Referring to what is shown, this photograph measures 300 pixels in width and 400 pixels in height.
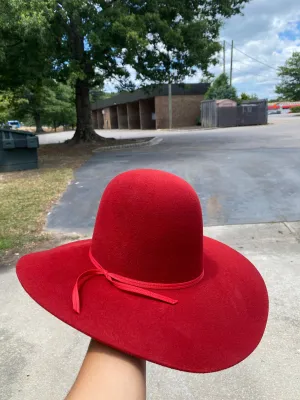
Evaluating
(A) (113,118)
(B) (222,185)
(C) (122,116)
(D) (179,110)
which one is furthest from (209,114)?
(B) (222,185)

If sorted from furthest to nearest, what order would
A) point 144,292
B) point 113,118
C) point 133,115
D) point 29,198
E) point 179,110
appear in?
point 113,118, point 133,115, point 179,110, point 29,198, point 144,292

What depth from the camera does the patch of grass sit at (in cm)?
481

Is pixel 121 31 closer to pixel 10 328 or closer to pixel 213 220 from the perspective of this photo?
pixel 213 220

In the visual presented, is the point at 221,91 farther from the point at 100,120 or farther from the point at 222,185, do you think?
the point at 222,185

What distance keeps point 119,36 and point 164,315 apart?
1222 cm

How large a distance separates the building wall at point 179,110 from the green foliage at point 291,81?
32.7 metres

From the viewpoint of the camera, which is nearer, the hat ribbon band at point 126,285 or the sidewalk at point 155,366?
the hat ribbon band at point 126,285

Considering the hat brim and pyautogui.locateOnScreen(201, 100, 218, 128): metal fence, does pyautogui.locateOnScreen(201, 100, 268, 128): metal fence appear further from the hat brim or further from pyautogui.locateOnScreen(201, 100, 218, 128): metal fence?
the hat brim

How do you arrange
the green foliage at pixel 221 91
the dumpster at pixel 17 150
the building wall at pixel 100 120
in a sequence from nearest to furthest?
the dumpster at pixel 17 150, the green foliage at pixel 221 91, the building wall at pixel 100 120

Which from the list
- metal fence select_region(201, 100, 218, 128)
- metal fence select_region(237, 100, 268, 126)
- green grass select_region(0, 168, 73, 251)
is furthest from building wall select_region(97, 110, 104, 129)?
green grass select_region(0, 168, 73, 251)

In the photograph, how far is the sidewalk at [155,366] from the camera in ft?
6.77

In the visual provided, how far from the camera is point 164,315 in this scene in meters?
0.89

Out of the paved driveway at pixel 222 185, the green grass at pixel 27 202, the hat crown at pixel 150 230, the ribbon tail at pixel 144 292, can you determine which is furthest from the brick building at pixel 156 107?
the ribbon tail at pixel 144 292

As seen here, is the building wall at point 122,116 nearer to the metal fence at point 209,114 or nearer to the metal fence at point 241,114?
the metal fence at point 209,114
